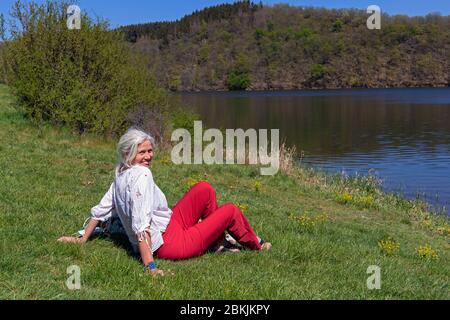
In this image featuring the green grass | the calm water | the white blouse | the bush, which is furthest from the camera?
the calm water

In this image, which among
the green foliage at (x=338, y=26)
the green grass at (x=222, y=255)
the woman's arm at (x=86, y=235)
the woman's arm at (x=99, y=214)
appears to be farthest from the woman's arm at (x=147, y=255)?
the green foliage at (x=338, y=26)

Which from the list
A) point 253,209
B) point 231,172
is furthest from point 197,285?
point 231,172

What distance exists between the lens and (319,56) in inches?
6481

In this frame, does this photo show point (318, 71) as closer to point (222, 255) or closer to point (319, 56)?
point (319, 56)

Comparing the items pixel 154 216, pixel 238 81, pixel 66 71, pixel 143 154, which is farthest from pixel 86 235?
pixel 238 81

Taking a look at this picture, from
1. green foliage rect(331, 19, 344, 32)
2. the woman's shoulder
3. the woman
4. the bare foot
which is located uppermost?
green foliage rect(331, 19, 344, 32)

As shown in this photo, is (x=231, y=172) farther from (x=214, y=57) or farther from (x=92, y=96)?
(x=214, y=57)

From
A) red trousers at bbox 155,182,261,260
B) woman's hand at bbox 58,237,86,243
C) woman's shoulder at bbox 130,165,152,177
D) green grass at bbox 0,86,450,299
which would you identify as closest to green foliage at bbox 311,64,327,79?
green grass at bbox 0,86,450,299

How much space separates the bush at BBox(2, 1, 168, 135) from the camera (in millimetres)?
21047

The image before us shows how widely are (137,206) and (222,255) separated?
4.51 feet

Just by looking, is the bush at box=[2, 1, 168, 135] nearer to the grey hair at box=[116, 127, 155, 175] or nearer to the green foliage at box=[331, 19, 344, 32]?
the grey hair at box=[116, 127, 155, 175]

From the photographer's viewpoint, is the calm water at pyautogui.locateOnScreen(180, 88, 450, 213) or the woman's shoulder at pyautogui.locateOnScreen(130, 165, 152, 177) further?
the calm water at pyautogui.locateOnScreen(180, 88, 450, 213)

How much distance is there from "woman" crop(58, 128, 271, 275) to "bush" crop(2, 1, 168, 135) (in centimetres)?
1531
